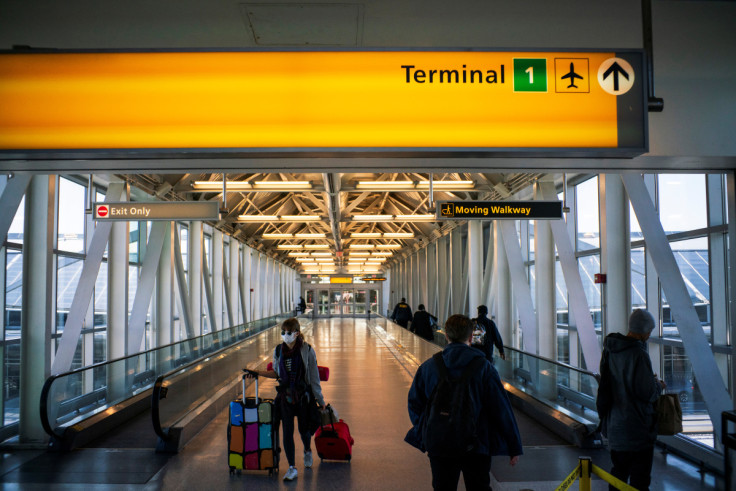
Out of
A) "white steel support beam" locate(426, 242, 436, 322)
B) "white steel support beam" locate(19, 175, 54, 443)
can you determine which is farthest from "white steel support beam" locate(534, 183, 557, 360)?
"white steel support beam" locate(426, 242, 436, 322)

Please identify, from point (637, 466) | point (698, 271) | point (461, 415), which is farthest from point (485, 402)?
point (698, 271)

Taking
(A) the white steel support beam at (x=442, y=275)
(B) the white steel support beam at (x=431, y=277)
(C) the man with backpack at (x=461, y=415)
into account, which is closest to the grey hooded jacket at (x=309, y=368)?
(C) the man with backpack at (x=461, y=415)

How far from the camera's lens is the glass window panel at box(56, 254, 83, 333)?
12760 mm

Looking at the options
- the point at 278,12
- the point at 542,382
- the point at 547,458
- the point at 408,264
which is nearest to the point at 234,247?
the point at 408,264

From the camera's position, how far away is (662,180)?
9.48 metres

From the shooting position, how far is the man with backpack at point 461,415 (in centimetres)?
333

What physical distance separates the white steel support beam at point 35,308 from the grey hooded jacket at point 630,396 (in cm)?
732

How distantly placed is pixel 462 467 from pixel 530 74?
2.37 m

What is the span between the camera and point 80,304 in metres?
9.60

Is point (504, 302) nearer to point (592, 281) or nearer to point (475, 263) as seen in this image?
point (475, 263)

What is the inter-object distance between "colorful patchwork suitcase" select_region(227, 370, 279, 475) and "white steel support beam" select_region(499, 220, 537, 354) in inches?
301

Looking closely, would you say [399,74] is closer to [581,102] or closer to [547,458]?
[581,102]

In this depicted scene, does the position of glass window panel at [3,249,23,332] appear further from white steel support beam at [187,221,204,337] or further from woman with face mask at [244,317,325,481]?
white steel support beam at [187,221,204,337]

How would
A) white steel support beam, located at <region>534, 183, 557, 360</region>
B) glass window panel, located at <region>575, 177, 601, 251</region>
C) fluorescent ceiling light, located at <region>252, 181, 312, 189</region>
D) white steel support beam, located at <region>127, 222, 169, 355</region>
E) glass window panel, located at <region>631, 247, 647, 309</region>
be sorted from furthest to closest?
white steel support beam, located at <region>534, 183, 557, 360</region> → fluorescent ceiling light, located at <region>252, 181, 312, 189</region> → glass window panel, located at <region>575, 177, 601, 251</region> → white steel support beam, located at <region>127, 222, 169, 355</region> → glass window panel, located at <region>631, 247, 647, 309</region>
